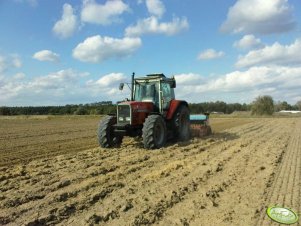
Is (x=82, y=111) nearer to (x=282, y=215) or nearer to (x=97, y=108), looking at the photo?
(x=97, y=108)

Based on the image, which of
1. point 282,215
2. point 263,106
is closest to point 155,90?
point 282,215

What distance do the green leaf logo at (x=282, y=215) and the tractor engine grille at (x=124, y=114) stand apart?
278 inches

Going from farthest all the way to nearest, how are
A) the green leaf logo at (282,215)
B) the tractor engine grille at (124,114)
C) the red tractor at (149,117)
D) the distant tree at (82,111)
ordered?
the distant tree at (82,111) < the tractor engine grille at (124,114) < the red tractor at (149,117) < the green leaf logo at (282,215)

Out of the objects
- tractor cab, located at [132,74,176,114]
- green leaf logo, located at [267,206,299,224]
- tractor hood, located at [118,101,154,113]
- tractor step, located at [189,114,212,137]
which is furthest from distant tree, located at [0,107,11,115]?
green leaf logo, located at [267,206,299,224]

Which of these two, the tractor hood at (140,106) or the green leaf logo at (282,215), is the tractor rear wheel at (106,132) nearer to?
the tractor hood at (140,106)

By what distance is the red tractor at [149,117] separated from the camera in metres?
12.4

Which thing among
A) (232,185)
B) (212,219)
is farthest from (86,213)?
(232,185)

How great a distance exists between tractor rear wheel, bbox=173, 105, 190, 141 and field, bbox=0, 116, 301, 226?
2.41 meters

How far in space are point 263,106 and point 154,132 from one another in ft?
183

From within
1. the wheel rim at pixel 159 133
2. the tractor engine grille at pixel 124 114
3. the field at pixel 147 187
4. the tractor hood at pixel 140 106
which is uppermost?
the tractor hood at pixel 140 106

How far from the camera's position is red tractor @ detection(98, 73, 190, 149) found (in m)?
12.4

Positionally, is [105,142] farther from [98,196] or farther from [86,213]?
[86,213]

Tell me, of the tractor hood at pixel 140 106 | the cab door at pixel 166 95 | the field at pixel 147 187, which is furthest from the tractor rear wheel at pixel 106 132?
Answer: the cab door at pixel 166 95

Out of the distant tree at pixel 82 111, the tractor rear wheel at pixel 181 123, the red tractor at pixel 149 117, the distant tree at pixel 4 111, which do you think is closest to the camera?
the red tractor at pixel 149 117
